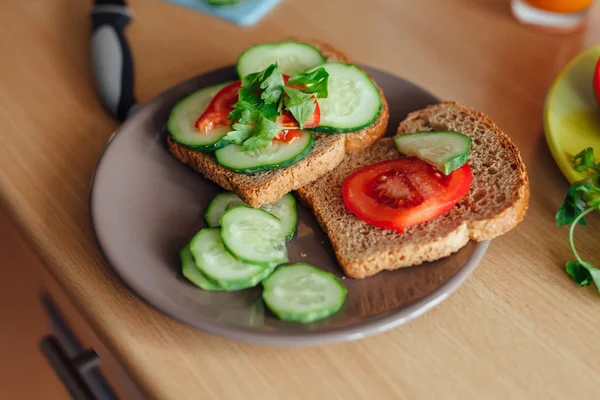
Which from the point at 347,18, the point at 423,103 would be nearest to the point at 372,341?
the point at 423,103

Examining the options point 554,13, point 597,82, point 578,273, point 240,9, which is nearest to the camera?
point 578,273

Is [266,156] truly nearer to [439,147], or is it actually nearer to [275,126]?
[275,126]

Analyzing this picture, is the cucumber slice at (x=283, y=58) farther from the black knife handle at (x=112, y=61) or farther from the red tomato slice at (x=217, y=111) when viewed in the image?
the black knife handle at (x=112, y=61)

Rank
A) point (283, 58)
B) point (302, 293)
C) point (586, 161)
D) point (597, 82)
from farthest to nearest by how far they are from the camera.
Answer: point (283, 58)
point (597, 82)
point (586, 161)
point (302, 293)

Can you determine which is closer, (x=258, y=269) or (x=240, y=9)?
(x=258, y=269)

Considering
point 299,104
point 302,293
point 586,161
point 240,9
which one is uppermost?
point 240,9

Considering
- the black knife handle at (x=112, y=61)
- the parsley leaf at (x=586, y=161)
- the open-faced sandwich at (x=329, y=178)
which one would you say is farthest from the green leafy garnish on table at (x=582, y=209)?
the black knife handle at (x=112, y=61)

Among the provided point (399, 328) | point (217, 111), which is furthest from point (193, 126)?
point (399, 328)
